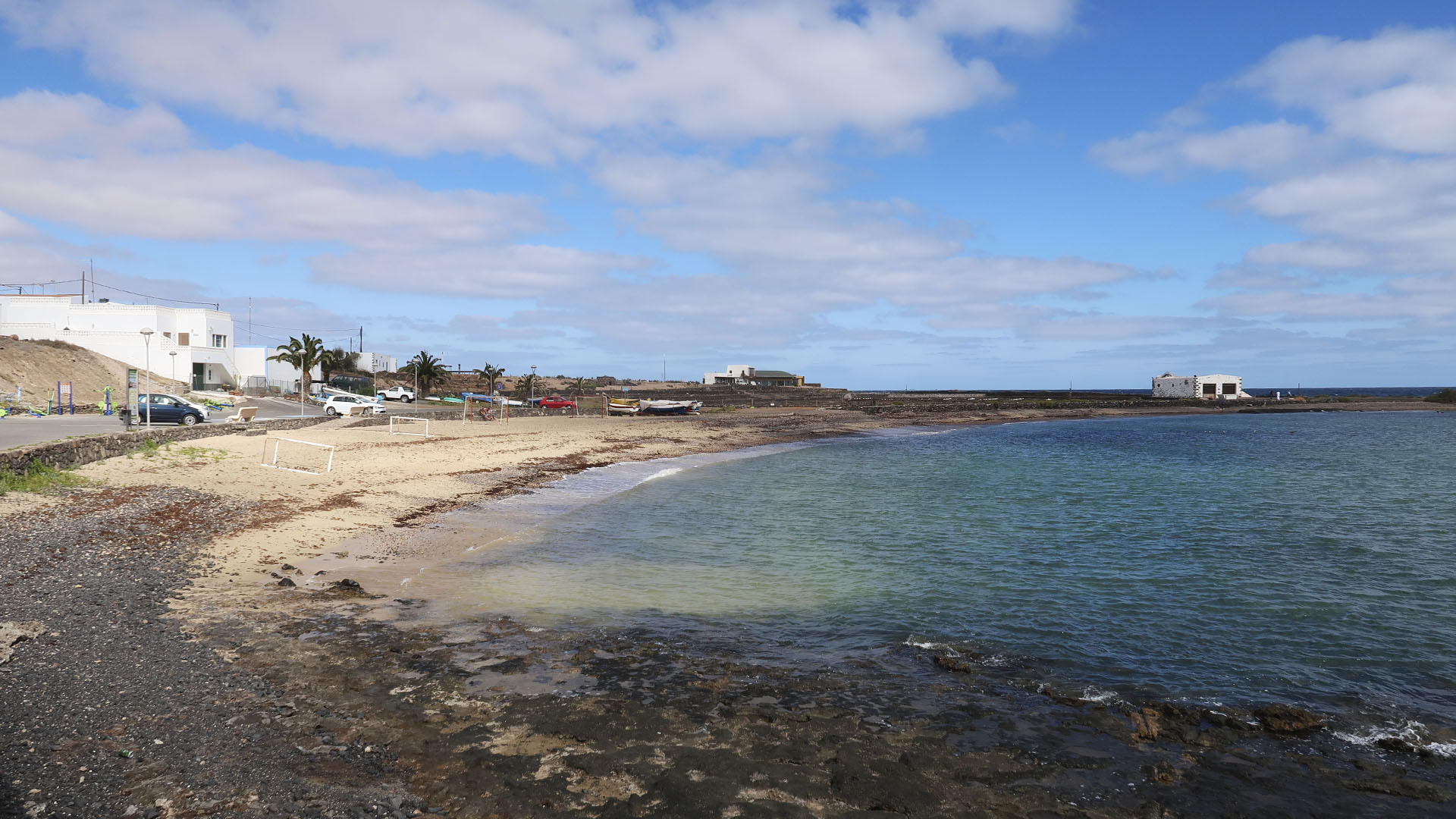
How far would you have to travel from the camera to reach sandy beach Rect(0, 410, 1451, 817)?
6543 mm

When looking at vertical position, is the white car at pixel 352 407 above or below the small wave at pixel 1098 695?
above

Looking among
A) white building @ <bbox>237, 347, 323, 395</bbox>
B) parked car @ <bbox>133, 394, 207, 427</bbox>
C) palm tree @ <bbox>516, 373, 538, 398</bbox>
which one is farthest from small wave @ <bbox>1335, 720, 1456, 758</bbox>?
palm tree @ <bbox>516, 373, 538, 398</bbox>

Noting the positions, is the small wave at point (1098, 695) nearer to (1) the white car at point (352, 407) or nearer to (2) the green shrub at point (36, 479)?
(2) the green shrub at point (36, 479)

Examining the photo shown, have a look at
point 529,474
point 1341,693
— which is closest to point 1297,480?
point 1341,693

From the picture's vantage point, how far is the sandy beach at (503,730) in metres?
6.54

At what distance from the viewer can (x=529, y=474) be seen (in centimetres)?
3186

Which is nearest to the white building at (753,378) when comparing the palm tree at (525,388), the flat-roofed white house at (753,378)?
the flat-roofed white house at (753,378)

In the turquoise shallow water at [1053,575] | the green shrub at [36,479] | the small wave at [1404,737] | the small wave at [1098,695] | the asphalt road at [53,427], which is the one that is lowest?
the turquoise shallow water at [1053,575]

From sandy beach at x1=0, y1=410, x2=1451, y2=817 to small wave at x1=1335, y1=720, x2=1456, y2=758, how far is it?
0.35 m

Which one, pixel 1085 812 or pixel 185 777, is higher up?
pixel 185 777

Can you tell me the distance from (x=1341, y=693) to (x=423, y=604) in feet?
44.3

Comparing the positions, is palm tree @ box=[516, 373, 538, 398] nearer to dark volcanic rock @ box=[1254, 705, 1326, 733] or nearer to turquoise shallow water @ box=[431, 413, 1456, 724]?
turquoise shallow water @ box=[431, 413, 1456, 724]

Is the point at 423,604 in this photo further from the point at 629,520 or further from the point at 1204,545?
the point at 1204,545

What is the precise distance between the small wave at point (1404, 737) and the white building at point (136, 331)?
255ft
